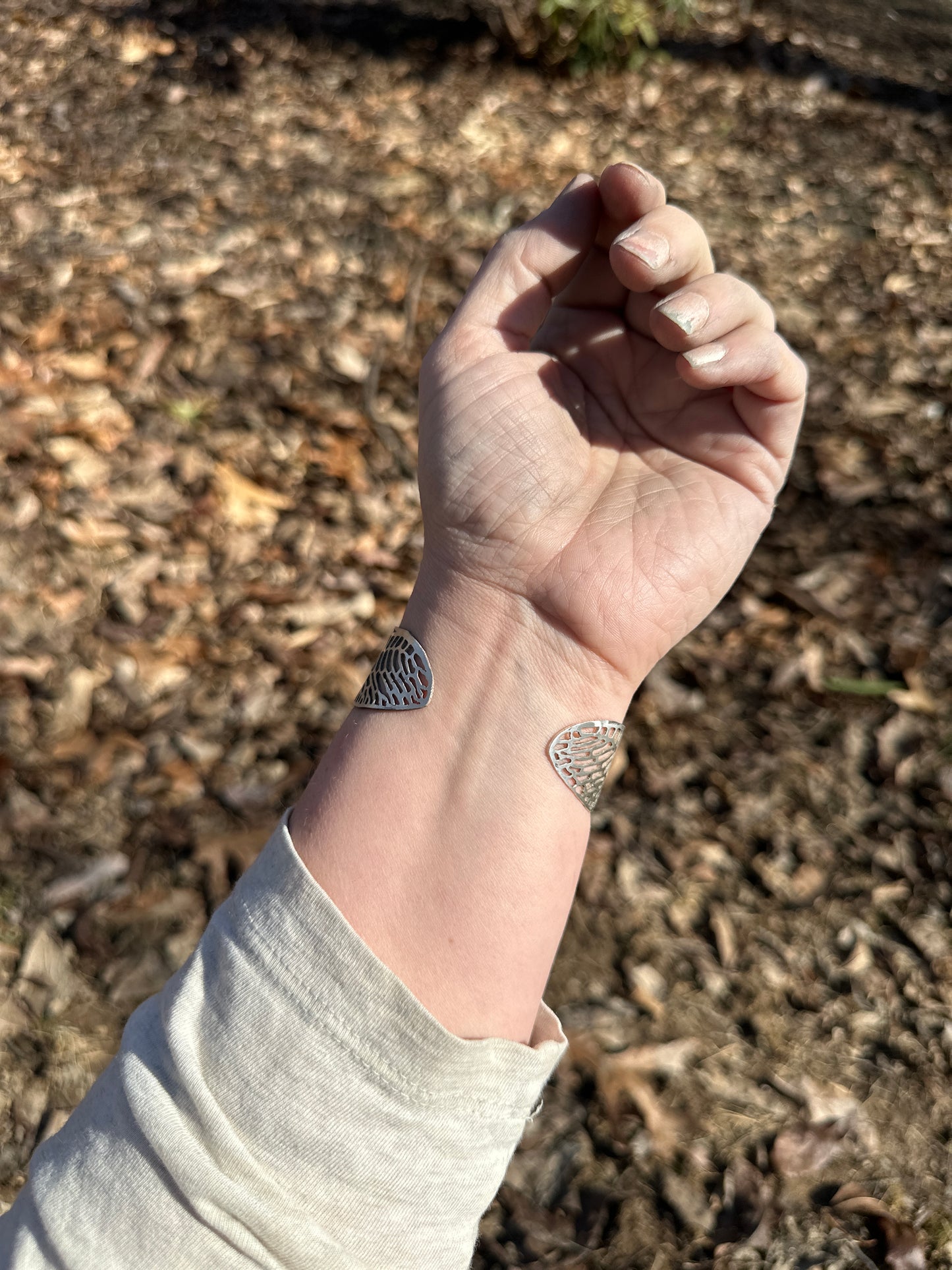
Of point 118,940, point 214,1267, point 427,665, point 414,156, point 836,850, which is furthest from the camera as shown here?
point 414,156

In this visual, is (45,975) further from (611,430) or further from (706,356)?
(706,356)

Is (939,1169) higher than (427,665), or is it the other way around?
(427,665)

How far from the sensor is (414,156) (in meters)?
5.15

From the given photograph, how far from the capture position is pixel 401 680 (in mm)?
1574

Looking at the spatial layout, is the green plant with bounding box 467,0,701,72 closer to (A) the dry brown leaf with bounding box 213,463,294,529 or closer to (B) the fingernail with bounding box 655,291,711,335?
(A) the dry brown leaf with bounding box 213,463,294,529

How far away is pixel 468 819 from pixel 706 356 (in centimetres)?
81

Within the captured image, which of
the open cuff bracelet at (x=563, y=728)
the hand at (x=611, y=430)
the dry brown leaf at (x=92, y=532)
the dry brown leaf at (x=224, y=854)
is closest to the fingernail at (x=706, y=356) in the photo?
the hand at (x=611, y=430)

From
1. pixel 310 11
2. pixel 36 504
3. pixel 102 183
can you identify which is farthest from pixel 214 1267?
pixel 310 11

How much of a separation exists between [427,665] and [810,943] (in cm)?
167

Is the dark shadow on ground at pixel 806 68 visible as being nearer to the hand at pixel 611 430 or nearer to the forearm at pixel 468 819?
the hand at pixel 611 430

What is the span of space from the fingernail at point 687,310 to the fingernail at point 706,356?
33 millimetres

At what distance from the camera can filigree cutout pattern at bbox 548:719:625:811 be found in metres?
1.50

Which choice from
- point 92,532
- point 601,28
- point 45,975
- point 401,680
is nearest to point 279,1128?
point 401,680

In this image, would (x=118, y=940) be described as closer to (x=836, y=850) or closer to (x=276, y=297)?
(x=836, y=850)
